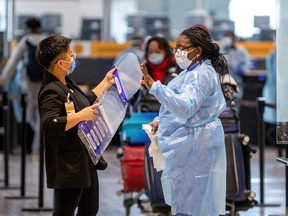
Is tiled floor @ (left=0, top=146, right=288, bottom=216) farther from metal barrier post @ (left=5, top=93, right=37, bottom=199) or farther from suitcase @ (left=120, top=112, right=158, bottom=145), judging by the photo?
suitcase @ (left=120, top=112, right=158, bottom=145)

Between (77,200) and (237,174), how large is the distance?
6.12 ft

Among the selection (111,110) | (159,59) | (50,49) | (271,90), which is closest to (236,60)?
(271,90)

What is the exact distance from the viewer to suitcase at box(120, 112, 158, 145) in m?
6.82

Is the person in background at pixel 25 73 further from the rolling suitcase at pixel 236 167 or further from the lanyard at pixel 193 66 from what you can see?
the lanyard at pixel 193 66

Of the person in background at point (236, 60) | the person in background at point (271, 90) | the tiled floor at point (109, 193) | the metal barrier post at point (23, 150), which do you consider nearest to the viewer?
the tiled floor at point (109, 193)

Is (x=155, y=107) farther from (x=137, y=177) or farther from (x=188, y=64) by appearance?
(x=188, y=64)

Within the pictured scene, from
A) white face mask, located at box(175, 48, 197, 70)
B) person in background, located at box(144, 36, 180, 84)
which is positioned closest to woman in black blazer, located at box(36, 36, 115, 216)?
white face mask, located at box(175, 48, 197, 70)

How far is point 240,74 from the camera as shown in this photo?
13.2m

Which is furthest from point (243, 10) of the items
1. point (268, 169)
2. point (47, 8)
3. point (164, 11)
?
point (268, 169)

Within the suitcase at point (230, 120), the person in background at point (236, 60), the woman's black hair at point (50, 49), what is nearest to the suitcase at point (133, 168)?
the suitcase at point (230, 120)

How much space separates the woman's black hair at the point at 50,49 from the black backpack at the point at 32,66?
6.01 m

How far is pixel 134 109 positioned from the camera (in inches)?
288

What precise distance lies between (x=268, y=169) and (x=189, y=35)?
5721mm

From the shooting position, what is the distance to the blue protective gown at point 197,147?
492cm
